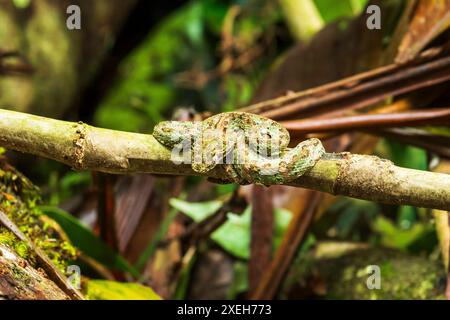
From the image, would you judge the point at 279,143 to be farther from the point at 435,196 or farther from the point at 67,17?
the point at 67,17

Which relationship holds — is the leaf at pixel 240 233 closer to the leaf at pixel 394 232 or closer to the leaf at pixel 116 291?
the leaf at pixel 116 291

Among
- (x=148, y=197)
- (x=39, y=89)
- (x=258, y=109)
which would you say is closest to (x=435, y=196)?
(x=258, y=109)

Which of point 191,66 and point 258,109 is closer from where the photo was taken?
point 258,109

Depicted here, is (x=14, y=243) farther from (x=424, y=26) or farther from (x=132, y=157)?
(x=424, y=26)
